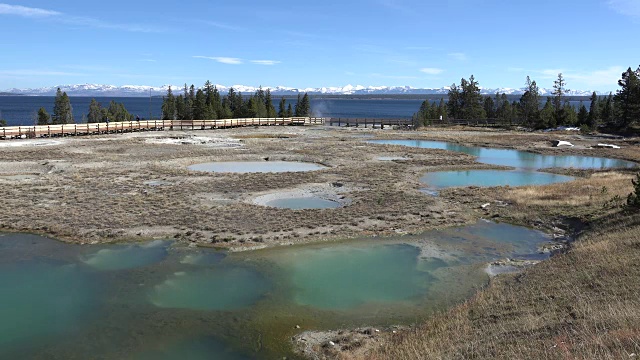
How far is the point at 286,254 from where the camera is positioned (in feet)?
58.3

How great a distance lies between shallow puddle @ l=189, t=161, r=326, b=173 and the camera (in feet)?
125

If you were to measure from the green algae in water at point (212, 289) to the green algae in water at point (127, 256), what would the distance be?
1.95 m


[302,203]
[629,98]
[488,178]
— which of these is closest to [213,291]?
[302,203]

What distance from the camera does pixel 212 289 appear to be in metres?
14.6

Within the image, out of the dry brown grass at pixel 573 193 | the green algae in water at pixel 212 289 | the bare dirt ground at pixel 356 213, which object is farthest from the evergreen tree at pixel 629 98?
the green algae in water at pixel 212 289

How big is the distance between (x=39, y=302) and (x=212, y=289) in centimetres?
480

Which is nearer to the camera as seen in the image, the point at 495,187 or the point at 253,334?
the point at 253,334

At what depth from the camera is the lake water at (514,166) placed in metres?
35.5

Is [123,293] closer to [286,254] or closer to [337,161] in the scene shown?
[286,254]

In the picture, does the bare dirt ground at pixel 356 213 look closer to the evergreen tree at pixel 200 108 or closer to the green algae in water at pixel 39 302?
the green algae in water at pixel 39 302

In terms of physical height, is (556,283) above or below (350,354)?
above

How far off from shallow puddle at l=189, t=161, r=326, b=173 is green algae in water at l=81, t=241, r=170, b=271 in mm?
19227

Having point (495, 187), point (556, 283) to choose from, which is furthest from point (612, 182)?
point (556, 283)

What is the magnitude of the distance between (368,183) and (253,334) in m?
21.4
